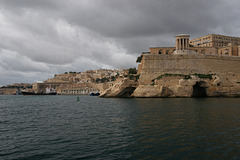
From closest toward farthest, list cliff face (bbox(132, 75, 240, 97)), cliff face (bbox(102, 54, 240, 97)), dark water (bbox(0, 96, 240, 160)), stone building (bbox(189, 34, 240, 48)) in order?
dark water (bbox(0, 96, 240, 160)) → cliff face (bbox(132, 75, 240, 97)) → cliff face (bbox(102, 54, 240, 97)) → stone building (bbox(189, 34, 240, 48))

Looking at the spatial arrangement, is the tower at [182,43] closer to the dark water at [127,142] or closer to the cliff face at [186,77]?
the cliff face at [186,77]

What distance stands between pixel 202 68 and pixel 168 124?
3157cm

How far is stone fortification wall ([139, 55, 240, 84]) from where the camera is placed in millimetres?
38522

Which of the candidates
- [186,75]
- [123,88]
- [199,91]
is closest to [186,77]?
[186,75]

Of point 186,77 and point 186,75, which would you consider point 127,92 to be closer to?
point 186,77

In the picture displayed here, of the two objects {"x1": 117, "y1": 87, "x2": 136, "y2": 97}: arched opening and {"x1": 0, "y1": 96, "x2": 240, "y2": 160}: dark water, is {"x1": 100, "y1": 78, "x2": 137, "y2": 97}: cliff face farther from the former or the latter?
{"x1": 0, "y1": 96, "x2": 240, "y2": 160}: dark water

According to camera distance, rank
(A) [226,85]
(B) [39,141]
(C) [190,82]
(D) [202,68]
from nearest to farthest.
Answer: (B) [39,141] < (C) [190,82] < (A) [226,85] < (D) [202,68]

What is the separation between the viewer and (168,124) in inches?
447

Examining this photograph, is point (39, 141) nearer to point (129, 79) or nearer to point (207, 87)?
point (129, 79)

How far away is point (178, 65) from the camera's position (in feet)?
128

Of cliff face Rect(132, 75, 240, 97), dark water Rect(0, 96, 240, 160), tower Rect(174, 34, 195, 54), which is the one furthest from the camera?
tower Rect(174, 34, 195, 54)

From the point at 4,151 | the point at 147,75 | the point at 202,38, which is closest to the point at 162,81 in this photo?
the point at 147,75

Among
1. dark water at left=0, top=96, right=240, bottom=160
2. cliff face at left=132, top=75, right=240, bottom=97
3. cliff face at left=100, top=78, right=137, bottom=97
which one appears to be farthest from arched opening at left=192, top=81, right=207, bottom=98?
dark water at left=0, top=96, right=240, bottom=160

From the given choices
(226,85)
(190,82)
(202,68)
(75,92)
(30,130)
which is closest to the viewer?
(30,130)
